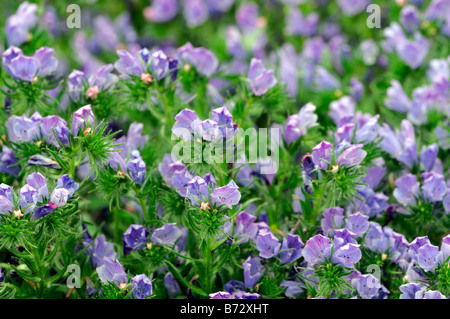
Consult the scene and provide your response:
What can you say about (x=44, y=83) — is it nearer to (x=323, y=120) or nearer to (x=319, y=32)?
(x=323, y=120)

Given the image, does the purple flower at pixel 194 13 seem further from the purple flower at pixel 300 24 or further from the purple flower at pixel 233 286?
the purple flower at pixel 233 286

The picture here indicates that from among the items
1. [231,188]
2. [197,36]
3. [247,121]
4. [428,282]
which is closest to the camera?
[231,188]

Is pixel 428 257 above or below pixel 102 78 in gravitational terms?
below

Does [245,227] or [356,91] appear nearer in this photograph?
[245,227]

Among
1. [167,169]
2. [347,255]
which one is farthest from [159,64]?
[347,255]

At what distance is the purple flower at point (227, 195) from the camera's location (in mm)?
1392

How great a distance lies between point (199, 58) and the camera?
6.19 feet

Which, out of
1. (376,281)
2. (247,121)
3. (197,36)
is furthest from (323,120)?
(197,36)

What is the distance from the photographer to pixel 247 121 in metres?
1.83

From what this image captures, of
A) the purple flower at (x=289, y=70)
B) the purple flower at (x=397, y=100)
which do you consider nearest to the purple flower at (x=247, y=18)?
the purple flower at (x=289, y=70)

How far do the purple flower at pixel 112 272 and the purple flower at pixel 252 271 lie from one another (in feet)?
0.97

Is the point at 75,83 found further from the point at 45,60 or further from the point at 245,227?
the point at 245,227

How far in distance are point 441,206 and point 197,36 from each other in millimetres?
1655

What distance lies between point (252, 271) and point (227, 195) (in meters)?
0.28
